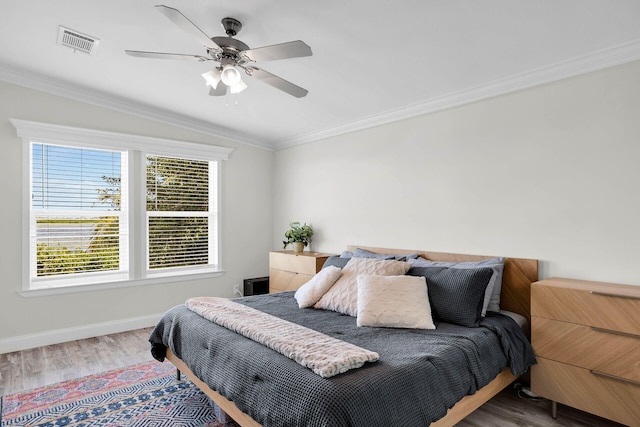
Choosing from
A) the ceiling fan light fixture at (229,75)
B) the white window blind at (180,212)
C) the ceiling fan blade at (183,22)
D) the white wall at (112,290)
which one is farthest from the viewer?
the white window blind at (180,212)

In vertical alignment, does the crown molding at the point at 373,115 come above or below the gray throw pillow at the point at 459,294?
above

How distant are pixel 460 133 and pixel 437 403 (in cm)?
232

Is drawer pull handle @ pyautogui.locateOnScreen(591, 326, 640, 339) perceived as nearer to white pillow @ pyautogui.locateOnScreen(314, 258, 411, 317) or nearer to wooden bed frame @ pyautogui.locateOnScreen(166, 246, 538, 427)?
wooden bed frame @ pyautogui.locateOnScreen(166, 246, 538, 427)

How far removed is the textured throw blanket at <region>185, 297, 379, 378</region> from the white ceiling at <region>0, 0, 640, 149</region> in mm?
1961

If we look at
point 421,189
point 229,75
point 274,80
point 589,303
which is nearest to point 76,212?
point 229,75

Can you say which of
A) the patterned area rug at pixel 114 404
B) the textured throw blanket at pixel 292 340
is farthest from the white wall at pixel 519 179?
the patterned area rug at pixel 114 404

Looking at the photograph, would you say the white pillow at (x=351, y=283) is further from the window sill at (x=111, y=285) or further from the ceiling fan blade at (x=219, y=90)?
the window sill at (x=111, y=285)

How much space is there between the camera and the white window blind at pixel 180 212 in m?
4.48

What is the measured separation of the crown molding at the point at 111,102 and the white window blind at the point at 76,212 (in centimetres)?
54

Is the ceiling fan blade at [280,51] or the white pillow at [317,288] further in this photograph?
the white pillow at [317,288]

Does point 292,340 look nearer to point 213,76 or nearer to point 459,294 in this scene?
point 459,294

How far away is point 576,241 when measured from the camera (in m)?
2.62

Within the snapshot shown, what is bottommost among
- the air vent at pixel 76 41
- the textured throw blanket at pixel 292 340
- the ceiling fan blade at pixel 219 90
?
the textured throw blanket at pixel 292 340

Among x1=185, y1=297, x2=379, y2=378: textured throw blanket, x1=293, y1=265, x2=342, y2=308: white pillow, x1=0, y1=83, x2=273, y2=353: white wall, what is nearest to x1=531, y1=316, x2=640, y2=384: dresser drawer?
x1=185, y1=297, x2=379, y2=378: textured throw blanket
